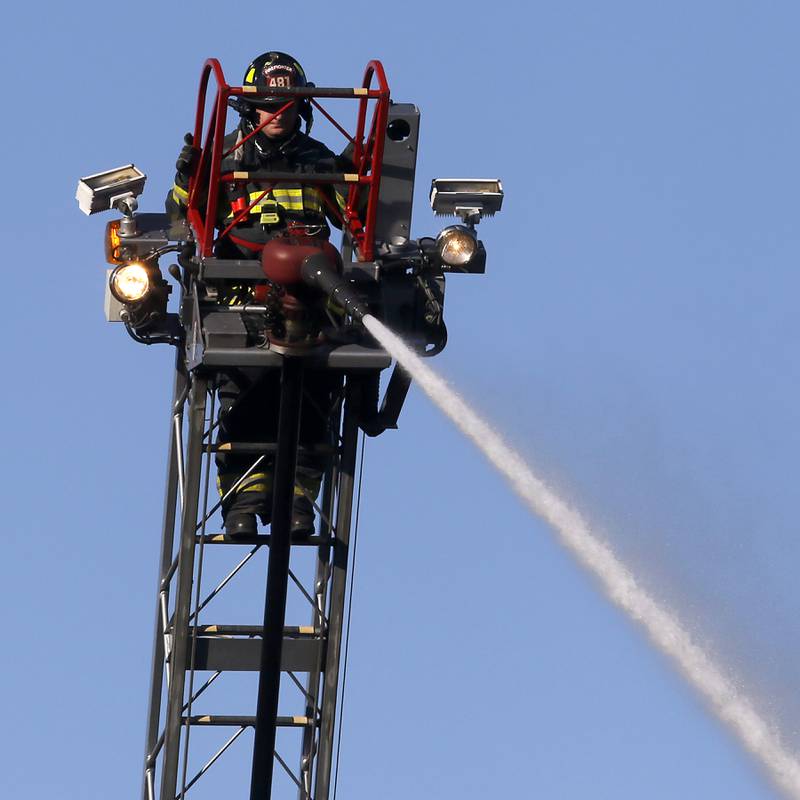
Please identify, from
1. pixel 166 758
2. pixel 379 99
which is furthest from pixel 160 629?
pixel 379 99

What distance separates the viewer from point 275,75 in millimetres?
48750

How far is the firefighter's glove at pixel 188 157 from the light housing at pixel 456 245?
6.61 ft

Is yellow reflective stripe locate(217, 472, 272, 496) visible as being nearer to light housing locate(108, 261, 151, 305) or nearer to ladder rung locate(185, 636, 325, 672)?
ladder rung locate(185, 636, 325, 672)

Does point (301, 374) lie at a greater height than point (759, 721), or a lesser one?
greater

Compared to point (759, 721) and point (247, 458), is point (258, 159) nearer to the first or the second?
point (247, 458)

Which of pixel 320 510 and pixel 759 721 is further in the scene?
pixel 320 510

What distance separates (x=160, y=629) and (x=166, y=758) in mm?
1046

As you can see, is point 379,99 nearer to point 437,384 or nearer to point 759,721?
point 437,384

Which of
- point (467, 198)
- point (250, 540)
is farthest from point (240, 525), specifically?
point (467, 198)

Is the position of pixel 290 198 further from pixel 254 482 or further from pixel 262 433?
pixel 254 482

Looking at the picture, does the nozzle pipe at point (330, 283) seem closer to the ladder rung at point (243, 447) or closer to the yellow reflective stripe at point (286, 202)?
the yellow reflective stripe at point (286, 202)

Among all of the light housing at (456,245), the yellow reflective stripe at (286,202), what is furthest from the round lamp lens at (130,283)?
the light housing at (456,245)

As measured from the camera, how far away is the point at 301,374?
156 feet

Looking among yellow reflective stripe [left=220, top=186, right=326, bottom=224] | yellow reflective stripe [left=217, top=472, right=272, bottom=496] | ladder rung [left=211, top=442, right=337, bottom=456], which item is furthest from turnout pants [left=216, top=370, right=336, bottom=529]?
yellow reflective stripe [left=220, top=186, right=326, bottom=224]
